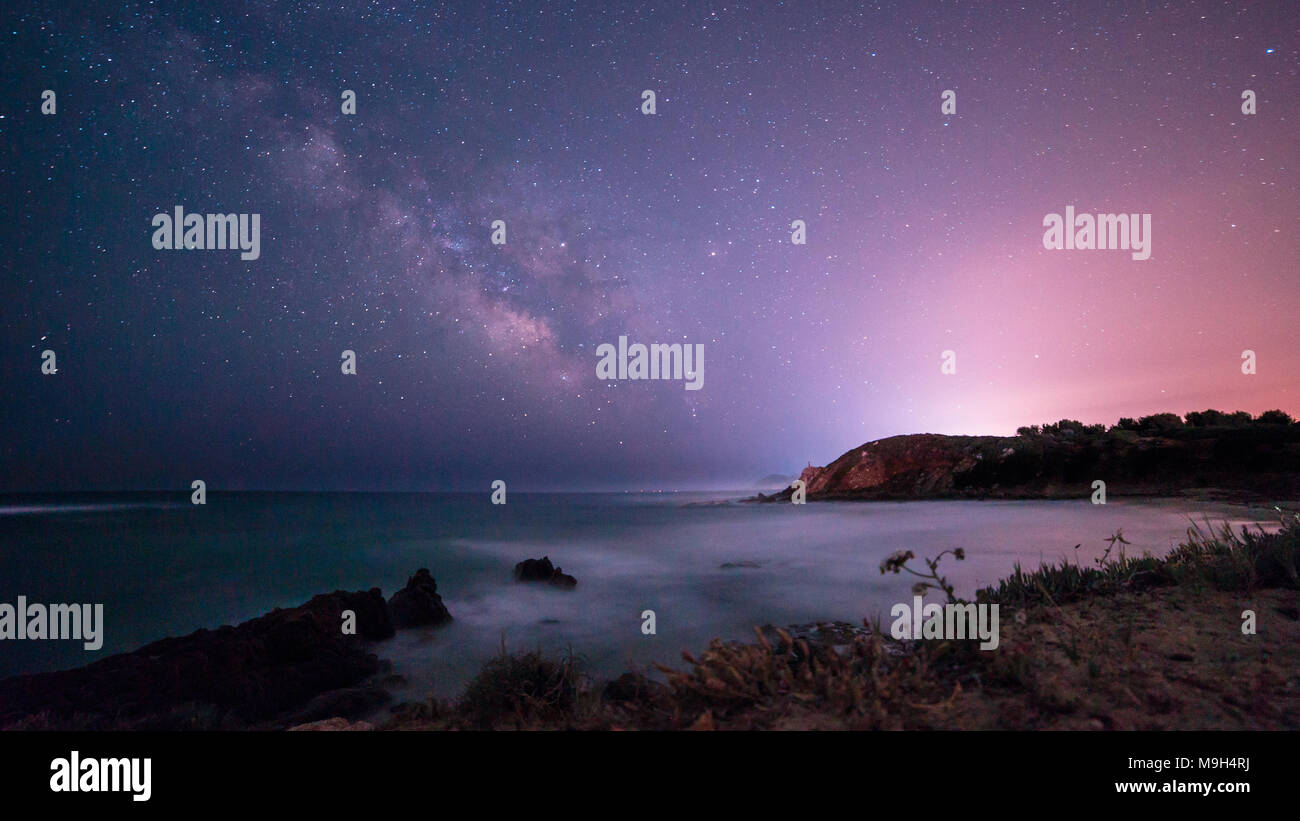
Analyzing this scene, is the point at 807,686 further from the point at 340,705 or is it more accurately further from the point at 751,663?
the point at 340,705

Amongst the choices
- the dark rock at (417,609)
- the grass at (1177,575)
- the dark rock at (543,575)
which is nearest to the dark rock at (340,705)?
the dark rock at (417,609)

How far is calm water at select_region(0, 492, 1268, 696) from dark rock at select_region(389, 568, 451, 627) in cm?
43

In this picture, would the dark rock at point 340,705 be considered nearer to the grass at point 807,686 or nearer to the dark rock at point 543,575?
the grass at point 807,686

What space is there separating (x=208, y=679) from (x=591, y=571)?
41.6ft

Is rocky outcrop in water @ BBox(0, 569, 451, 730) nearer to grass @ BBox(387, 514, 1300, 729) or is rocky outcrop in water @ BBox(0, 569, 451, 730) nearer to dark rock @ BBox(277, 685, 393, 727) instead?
dark rock @ BBox(277, 685, 393, 727)

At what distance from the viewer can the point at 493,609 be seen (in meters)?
14.4

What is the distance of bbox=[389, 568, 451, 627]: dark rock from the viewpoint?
12156 millimetres

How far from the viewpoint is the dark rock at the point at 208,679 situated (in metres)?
7.23

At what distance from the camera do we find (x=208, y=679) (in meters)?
Answer: 7.96

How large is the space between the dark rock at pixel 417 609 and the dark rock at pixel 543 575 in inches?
180

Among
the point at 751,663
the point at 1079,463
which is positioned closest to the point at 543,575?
the point at 751,663

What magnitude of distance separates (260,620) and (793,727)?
38.0 feet
